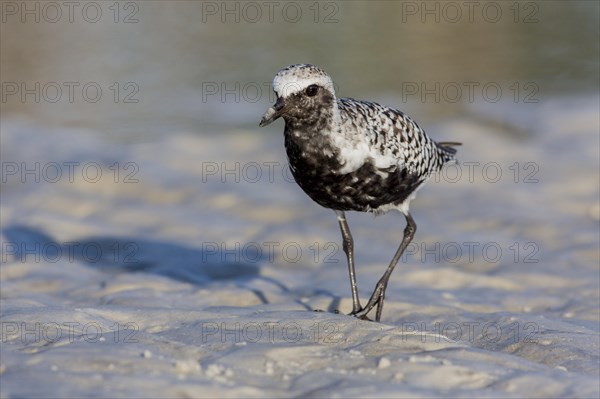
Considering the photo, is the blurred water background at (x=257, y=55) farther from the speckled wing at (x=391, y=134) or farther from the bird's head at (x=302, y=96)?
the bird's head at (x=302, y=96)

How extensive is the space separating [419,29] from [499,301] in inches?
461

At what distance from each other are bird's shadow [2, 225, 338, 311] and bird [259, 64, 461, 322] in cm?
209

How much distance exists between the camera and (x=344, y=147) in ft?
22.2

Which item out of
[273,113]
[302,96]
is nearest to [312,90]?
[302,96]

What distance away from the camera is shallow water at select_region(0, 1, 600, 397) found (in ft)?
17.1

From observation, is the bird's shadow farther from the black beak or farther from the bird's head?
the black beak

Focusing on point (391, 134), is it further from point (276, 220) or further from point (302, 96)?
point (276, 220)

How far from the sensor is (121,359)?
509 centimetres

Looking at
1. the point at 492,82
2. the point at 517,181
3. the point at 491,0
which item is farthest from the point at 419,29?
the point at 517,181

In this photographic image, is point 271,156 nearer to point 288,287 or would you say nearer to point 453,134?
point 453,134

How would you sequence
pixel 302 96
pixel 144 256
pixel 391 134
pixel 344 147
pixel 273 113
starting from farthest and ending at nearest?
pixel 144 256, pixel 391 134, pixel 344 147, pixel 302 96, pixel 273 113

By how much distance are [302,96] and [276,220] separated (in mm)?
4005

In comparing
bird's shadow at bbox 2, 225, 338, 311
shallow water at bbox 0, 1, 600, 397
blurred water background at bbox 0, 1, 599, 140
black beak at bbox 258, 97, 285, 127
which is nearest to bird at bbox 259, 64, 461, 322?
black beak at bbox 258, 97, 285, 127

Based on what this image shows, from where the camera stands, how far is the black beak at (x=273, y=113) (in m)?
6.46
